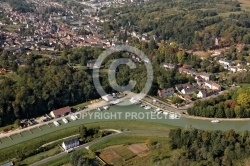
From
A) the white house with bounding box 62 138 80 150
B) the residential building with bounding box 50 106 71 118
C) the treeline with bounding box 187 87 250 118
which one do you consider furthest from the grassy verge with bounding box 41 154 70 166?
the treeline with bounding box 187 87 250 118

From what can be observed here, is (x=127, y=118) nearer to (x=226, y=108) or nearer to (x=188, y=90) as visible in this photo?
(x=188, y=90)

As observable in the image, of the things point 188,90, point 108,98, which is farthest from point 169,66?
point 108,98

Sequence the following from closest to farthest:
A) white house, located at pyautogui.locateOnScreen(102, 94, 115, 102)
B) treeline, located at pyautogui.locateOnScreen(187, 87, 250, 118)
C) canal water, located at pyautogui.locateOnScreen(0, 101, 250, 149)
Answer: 1. canal water, located at pyautogui.locateOnScreen(0, 101, 250, 149)
2. treeline, located at pyautogui.locateOnScreen(187, 87, 250, 118)
3. white house, located at pyautogui.locateOnScreen(102, 94, 115, 102)

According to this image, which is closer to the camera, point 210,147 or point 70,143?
point 210,147

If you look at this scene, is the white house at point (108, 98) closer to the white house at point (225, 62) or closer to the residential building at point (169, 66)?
the residential building at point (169, 66)

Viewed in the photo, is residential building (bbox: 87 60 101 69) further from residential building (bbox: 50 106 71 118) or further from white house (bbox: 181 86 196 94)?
white house (bbox: 181 86 196 94)

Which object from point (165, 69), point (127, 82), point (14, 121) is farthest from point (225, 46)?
point (14, 121)
